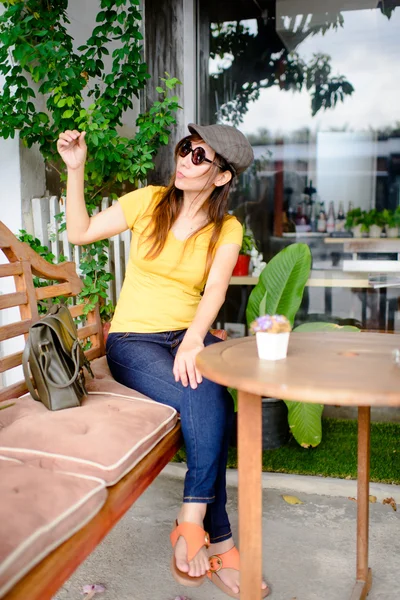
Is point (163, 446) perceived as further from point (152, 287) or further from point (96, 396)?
point (152, 287)

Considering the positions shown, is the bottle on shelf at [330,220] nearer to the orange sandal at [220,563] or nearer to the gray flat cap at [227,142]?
the gray flat cap at [227,142]

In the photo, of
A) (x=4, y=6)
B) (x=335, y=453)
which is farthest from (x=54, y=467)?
(x=4, y=6)

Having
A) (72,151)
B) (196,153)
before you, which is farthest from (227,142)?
(72,151)

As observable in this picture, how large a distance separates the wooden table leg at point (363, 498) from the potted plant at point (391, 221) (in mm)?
2826

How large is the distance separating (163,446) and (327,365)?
59cm

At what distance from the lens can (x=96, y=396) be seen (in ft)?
6.75

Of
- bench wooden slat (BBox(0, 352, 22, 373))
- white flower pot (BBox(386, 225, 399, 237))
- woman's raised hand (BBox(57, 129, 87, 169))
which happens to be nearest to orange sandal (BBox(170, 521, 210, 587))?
bench wooden slat (BBox(0, 352, 22, 373))

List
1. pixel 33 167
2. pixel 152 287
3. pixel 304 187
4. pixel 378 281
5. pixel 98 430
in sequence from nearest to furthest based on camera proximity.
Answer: pixel 98 430
pixel 152 287
pixel 33 167
pixel 378 281
pixel 304 187

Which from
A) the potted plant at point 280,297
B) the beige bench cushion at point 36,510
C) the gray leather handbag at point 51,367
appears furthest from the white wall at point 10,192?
the beige bench cushion at point 36,510

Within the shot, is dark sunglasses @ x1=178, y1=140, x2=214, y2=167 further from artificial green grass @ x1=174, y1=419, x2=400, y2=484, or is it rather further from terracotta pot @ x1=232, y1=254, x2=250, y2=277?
terracotta pot @ x1=232, y1=254, x2=250, y2=277

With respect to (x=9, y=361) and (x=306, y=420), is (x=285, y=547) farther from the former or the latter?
(x=9, y=361)

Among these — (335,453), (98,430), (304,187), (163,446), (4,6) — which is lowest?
(335,453)

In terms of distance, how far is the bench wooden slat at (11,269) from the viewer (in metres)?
2.23

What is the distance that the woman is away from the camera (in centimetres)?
197
